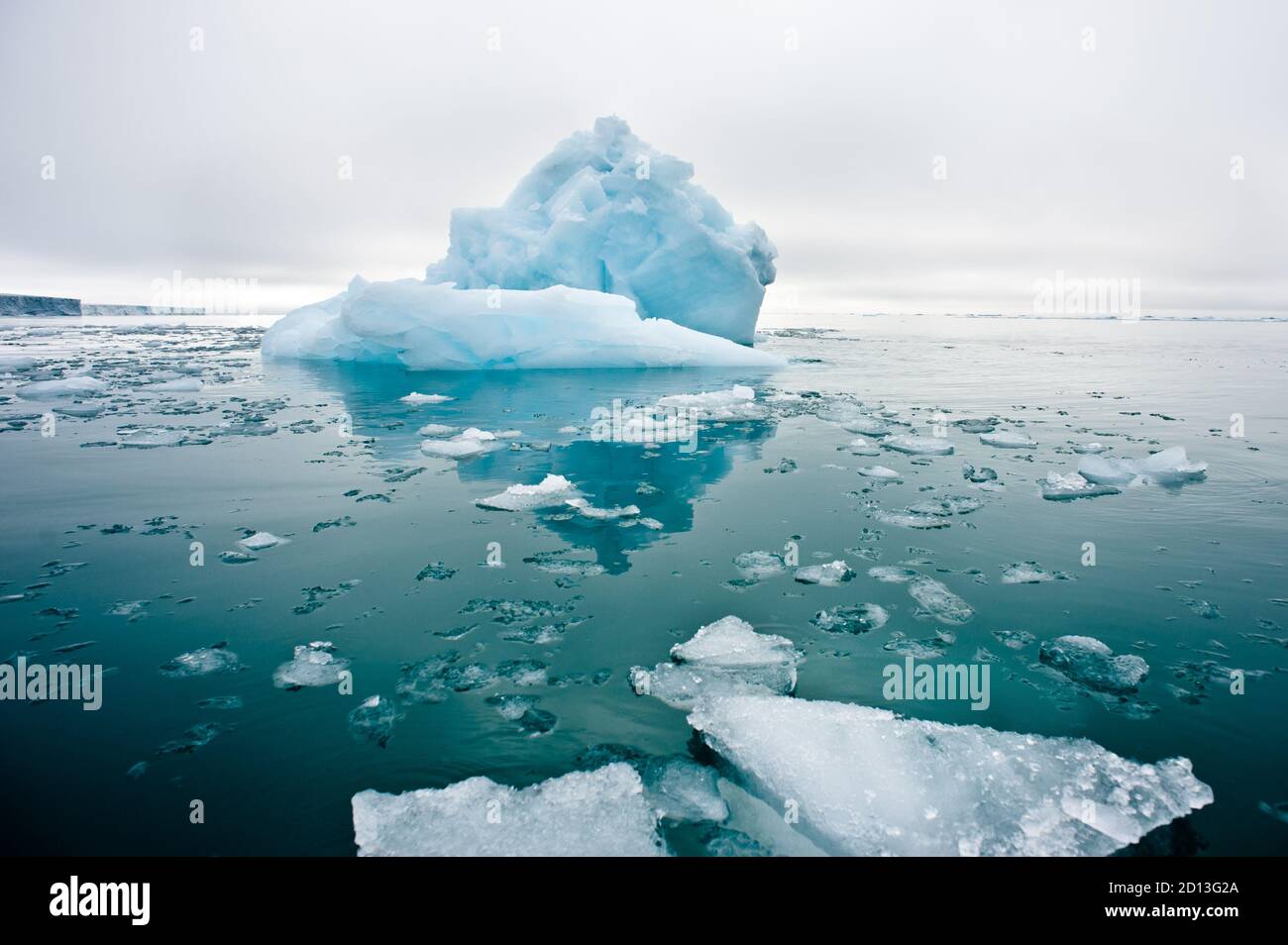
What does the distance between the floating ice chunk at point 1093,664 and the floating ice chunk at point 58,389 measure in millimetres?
15025

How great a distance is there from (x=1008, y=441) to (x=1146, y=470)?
1.55 metres

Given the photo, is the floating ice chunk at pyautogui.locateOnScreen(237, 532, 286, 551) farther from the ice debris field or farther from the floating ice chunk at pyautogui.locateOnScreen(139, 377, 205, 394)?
the floating ice chunk at pyautogui.locateOnScreen(139, 377, 205, 394)

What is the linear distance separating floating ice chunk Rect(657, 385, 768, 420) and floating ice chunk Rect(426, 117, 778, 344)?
947 cm

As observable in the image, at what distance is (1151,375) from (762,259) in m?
12.2

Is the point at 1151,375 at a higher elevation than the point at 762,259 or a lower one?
lower

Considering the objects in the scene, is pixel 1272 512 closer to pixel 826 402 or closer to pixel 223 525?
pixel 826 402

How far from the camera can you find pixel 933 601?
365cm

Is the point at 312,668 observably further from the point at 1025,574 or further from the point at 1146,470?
the point at 1146,470

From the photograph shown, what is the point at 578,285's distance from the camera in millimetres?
19719

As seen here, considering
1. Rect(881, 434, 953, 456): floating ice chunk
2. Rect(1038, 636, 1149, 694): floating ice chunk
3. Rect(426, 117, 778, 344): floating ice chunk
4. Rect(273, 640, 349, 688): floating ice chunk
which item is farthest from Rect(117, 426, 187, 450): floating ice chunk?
Rect(426, 117, 778, 344): floating ice chunk

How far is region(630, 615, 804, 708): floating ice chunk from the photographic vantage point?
2.82 m
